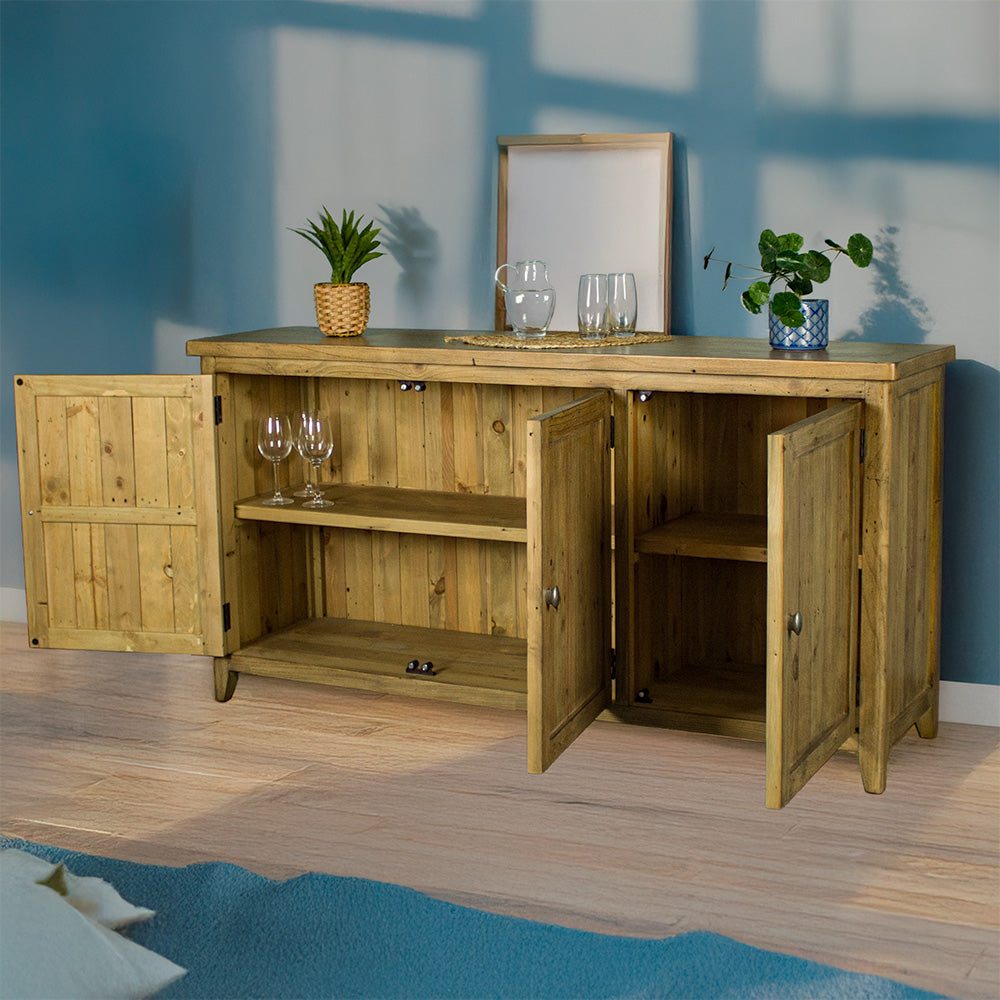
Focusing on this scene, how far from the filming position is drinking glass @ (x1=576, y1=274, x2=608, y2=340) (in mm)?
3256

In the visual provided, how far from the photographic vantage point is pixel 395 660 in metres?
3.49

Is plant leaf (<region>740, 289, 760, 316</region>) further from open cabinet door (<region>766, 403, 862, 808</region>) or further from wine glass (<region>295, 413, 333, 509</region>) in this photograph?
wine glass (<region>295, 413, 333, 509</region>)

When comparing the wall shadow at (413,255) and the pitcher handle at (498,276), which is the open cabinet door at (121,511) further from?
the pitcher handle at (498,276)

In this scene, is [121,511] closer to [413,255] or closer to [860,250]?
[413,255]

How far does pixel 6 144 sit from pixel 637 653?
2.60 meters

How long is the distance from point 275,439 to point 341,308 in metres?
0.38

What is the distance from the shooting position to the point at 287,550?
3.83 m

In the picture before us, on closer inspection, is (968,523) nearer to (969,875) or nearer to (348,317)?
(969,875)

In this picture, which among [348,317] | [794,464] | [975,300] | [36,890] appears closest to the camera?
[36,890]

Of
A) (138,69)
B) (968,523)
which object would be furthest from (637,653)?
(138,69)

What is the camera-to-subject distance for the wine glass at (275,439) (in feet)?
11.5

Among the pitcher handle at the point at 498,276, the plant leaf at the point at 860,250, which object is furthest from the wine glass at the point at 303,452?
the plant leaf at the point at 860,250

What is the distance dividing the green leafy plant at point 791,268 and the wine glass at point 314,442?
1.18m

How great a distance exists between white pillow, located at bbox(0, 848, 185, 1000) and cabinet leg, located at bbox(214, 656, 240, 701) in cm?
128
